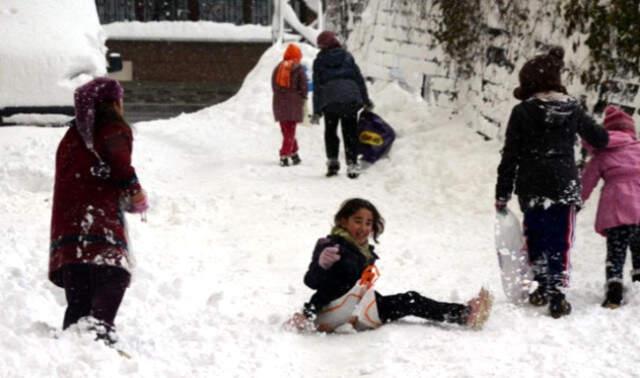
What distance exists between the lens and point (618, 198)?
18.9 feet

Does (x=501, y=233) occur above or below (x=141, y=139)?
above

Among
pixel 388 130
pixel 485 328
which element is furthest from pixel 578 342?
pixel 388 130

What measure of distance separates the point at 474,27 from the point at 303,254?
4880 millimetres

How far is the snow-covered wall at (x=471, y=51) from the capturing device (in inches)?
378

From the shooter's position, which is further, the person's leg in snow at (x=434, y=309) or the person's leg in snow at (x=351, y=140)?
the person's leg in snow at (x=351, y=140)

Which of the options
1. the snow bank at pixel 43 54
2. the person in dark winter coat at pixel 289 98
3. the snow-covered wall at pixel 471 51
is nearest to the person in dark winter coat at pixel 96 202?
the snow-covered wall at pixel 471 51

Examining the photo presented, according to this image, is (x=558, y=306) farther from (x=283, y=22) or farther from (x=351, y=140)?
(x=283, y=22)

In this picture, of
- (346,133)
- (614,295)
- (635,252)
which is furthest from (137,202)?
(346,133)

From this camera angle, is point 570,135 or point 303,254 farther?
point 303,254

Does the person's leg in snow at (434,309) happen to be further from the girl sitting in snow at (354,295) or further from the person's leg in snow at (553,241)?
the person's leg in snow at (553,241)

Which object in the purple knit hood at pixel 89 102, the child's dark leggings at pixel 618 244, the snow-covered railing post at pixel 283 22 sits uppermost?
the purple knit hood at pixel 89 102

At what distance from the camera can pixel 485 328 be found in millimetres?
5445

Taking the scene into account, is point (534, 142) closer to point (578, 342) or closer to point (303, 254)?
point (578, 342)

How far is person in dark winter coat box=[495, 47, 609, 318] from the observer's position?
224 inches
